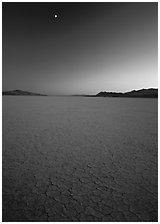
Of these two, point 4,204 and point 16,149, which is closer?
point 4,204

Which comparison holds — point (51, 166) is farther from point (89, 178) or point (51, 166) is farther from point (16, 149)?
point (16, 149)

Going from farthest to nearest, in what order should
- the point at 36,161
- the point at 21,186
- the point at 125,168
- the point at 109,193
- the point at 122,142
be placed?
the point at 122,142 → the point at 36,161 → the point at 125,168 → the point at 21,186 → the point at 109,193

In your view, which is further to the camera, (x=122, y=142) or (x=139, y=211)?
(x=122, y=142)

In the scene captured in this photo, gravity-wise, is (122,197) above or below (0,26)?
below

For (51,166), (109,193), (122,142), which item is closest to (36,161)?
(51,166)

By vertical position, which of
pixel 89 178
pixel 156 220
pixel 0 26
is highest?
pixel 0 26

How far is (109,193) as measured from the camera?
6.06ft

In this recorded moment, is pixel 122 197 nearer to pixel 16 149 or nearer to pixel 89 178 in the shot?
pixel 89 178

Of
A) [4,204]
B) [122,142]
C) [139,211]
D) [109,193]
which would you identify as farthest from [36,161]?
[122,142]

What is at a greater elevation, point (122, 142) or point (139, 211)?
point (122, 142)

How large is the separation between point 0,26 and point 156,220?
2.90 metres

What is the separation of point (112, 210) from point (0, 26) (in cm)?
260

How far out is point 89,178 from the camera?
2.14m

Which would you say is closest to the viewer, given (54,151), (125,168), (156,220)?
(156,220)
